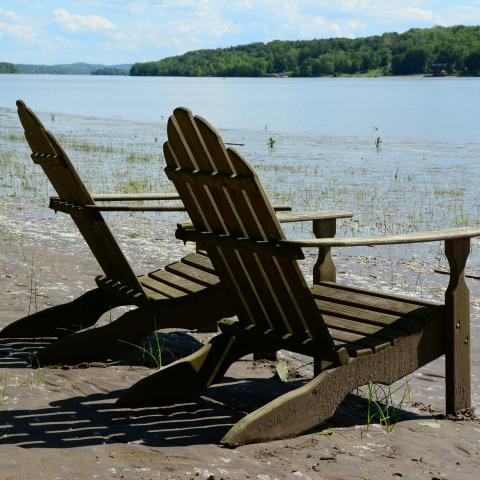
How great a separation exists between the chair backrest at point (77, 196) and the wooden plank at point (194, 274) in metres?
0.40

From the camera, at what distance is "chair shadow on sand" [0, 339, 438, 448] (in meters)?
3.96

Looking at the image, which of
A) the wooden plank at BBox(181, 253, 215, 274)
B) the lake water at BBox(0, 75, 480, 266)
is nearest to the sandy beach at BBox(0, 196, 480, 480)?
the wooden plank at BBox(181, 253, 215, 274)

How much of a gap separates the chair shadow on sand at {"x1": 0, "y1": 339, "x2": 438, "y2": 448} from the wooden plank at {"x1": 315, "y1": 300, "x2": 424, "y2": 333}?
47cm

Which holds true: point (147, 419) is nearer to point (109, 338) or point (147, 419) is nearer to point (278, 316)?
point (278, 316)

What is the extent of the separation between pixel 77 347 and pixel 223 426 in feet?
4.07

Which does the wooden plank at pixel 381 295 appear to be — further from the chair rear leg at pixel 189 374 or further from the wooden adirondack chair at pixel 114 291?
the chair rear leg at pixel 189 374

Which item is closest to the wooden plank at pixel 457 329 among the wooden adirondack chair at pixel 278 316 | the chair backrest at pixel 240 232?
the wooden adirondack chair at pixel 278 316

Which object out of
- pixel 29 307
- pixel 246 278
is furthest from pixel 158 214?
pixel 246 278

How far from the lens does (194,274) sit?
18.2 ft

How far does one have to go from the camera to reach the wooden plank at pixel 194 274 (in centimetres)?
532

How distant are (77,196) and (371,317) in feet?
5.75

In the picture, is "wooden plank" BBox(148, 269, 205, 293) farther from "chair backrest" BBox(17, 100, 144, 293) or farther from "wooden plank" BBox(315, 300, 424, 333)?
"wooden plank" BBox(315, 300, 424, 333)

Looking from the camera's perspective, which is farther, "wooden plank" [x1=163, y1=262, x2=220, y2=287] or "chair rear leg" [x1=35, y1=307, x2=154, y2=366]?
"wooden plank" [x1=163, y1=262, x2=220, y2=287]

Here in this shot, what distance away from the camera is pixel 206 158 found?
4.05 metres
